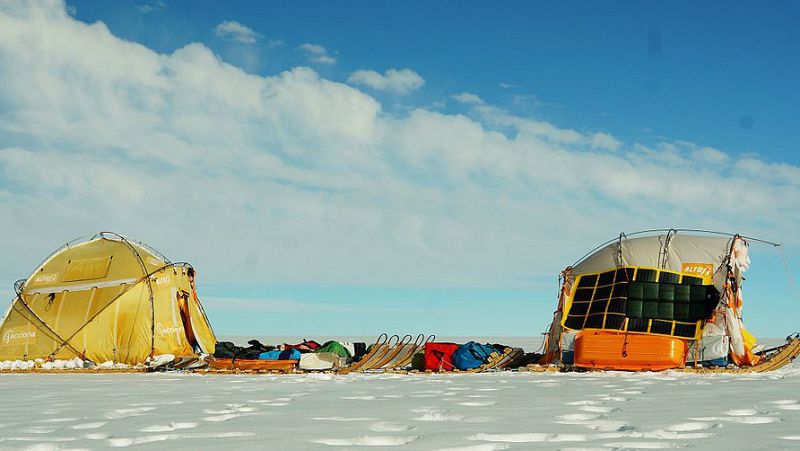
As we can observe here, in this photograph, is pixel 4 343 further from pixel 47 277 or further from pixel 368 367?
pixel 368 367

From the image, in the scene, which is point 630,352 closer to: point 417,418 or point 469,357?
point 469,357

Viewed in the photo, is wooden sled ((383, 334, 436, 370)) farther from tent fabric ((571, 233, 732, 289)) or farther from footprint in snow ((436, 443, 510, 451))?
footprint in snow ((436, 443, 510, 451))

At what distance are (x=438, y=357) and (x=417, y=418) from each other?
10180 millimetres

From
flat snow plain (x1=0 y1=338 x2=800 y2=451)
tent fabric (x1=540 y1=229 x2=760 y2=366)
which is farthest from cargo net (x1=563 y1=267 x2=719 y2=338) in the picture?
flat snow plain (x1=0 y1=338 x2=800 y2=451)

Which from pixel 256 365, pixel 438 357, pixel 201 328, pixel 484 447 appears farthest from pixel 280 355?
pixel 484 447

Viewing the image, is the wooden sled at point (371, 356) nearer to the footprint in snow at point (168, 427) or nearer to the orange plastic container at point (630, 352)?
the orange plastic container at point (630, 352)

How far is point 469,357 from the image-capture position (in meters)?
16.7

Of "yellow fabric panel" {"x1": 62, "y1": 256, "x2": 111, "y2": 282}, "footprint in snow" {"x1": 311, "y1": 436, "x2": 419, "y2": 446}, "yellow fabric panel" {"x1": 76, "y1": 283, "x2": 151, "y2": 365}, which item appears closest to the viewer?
"footprint in snow" {"x1": 311, "y1": 436, "x2": 419, "y2": 446}

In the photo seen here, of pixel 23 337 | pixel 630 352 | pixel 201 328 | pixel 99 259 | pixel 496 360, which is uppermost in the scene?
pixel 99 259

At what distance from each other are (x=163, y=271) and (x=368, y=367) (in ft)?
25.6

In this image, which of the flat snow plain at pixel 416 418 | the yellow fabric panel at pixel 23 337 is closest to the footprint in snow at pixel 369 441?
the flat snow plain at pixel 416 418

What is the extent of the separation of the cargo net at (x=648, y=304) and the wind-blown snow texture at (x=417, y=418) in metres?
5.52

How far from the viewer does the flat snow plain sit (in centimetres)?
522

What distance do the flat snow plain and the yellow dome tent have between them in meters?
9.61
